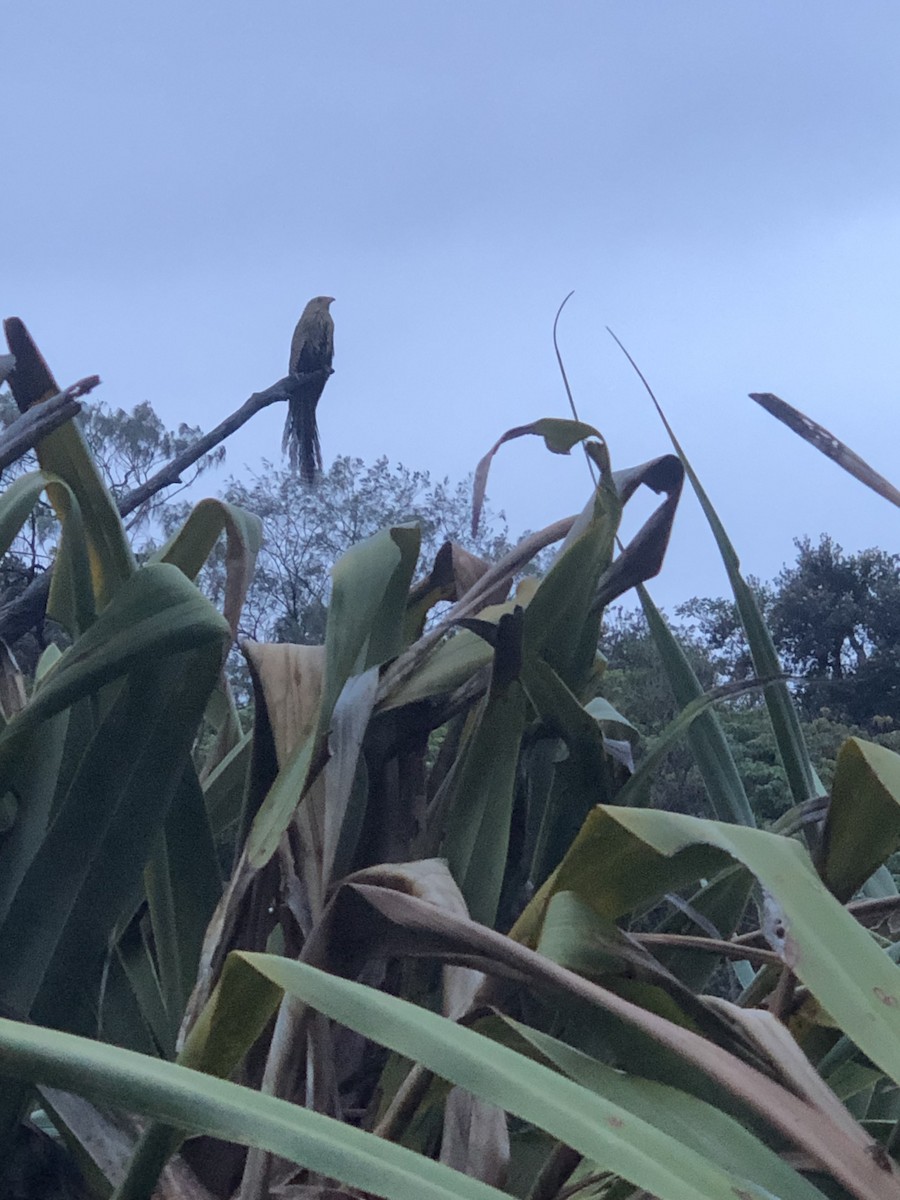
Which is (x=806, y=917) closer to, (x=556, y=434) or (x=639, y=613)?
(x=556, y=434)

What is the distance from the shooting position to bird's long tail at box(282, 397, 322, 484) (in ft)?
12.6

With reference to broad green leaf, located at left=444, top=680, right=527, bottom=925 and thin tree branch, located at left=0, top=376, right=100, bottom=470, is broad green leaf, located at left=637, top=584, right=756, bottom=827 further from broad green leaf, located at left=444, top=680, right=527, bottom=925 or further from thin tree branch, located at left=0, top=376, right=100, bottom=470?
thin tree branch, located at left=0, top=376, right=100, bottom=470

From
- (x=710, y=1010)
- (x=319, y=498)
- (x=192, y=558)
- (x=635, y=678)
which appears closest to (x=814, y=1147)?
(x=710, y=1010)

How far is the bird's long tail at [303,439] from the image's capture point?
12.6 ft

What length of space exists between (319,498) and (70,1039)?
38.0 ft

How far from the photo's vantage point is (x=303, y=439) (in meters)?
4.03

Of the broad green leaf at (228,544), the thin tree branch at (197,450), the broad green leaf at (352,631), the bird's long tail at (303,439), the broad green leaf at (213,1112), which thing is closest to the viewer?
the broad green leaf at (213,1112)

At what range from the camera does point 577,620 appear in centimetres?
41

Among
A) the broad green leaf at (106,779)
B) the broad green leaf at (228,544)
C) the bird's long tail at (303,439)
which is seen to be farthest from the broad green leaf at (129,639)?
the bird's long tail at (303,439)

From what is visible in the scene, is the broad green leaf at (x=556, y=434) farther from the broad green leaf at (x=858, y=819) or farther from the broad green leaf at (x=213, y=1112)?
the broad green leaf at (x=213, y=1112)

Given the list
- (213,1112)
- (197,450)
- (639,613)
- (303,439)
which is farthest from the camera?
(639,613)

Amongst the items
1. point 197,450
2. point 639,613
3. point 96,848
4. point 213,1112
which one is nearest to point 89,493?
point 96,848

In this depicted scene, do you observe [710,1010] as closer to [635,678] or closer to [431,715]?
[431,715]

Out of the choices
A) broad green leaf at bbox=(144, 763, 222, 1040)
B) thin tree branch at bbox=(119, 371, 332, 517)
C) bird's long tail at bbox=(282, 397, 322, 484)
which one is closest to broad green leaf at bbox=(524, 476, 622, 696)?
broad green leaf at bbox=(144, 763, 222, 1040)
